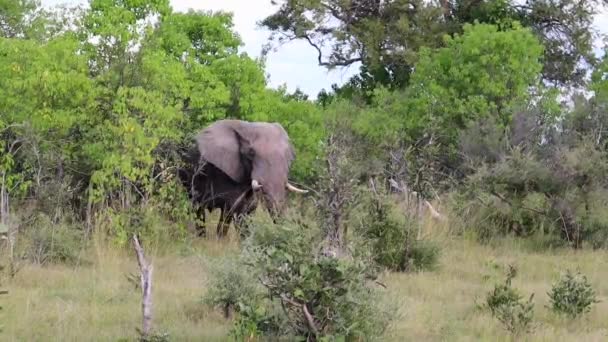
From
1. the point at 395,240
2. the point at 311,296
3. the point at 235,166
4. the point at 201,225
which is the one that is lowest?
the point at 201,225

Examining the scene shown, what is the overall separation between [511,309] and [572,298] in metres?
0.93

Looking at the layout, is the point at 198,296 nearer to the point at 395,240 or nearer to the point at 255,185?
the point at 395,240

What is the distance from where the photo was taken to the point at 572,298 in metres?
8.57

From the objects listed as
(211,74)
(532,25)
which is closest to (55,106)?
(211,74)

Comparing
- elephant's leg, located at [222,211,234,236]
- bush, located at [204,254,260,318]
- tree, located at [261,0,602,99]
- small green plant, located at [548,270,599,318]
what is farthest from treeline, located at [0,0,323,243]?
tree, located at [261,0,602,99]

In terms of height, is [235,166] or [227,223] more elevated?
[235,166]

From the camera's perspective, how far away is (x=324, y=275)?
6.86m

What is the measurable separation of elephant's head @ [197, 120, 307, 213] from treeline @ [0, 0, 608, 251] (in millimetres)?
645

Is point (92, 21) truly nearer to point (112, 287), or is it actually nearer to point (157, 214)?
point (157, 214)

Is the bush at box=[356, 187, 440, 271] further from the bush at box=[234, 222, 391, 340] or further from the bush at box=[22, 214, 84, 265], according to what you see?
the bush at box=[234, 222, 391, 340]

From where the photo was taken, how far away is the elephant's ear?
550 inches

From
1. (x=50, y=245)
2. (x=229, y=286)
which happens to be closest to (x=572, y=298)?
Result: (x=229, y=286)

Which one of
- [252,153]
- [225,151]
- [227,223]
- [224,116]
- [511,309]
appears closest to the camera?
[511,309]

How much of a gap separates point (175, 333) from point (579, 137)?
10.3m
